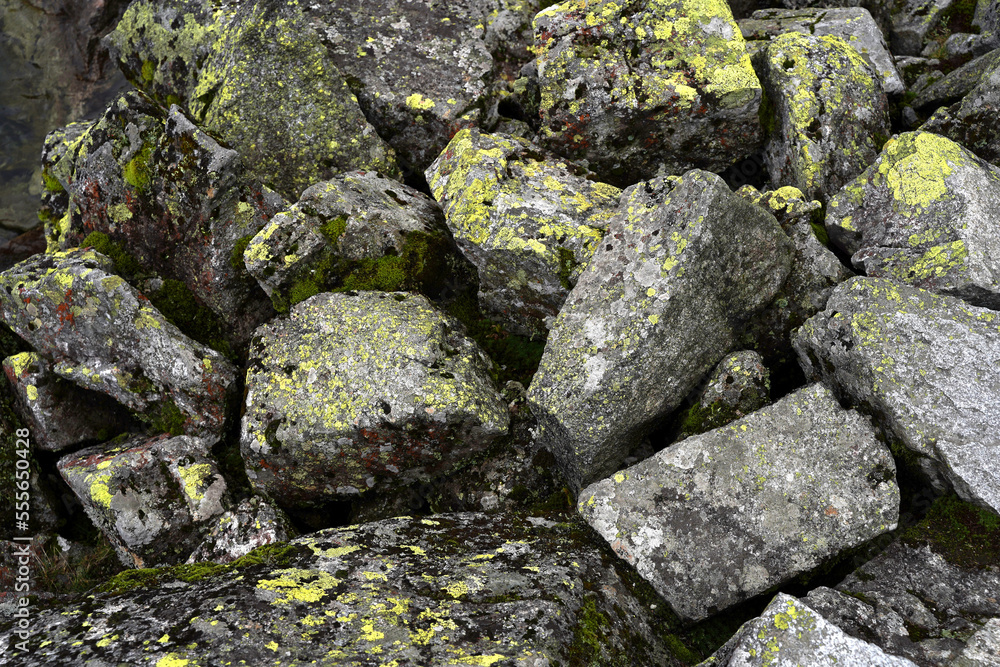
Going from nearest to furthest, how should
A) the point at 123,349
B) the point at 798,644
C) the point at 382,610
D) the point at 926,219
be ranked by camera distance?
the point at 798,644 → the point at 382,610 → the point at 926,219 → the point at 123,349

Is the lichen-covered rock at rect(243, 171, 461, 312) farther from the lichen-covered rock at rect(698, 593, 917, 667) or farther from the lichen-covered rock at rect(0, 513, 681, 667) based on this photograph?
the lichen-covered rock at rect(698, 593, 917, 667)

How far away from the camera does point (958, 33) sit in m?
9.99

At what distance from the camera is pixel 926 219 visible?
7.28 m

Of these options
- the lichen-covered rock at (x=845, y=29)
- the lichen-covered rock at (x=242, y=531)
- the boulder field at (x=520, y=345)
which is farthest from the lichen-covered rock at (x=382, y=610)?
the lichen-covered rock at (x=845, y=29)

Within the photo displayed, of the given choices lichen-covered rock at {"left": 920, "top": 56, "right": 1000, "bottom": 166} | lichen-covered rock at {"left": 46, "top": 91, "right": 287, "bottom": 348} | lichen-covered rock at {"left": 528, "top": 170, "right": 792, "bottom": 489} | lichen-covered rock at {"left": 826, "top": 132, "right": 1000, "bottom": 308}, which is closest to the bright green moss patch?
lichen-covered rock at {"left": 826, "top": 132, "right": 1000, "bottom": 308}

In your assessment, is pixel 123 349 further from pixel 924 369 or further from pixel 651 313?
pixel 924 369

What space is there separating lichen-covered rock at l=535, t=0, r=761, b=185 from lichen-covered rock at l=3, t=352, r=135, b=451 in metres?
8.23

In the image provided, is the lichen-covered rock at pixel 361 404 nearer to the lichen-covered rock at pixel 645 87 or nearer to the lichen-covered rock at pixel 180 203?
the lichen-covered rock at pixel 180 203

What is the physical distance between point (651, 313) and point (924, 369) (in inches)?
109

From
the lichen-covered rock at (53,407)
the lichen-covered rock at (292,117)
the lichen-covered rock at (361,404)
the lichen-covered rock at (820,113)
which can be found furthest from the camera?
the lichen-covered rock at (292,117)

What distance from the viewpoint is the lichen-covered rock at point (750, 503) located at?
5.93 m

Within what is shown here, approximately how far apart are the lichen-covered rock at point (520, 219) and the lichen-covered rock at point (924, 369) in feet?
10.5

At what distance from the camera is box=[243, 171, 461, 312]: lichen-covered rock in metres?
8.66

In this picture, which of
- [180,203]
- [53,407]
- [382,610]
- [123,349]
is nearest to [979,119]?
[382,610]
